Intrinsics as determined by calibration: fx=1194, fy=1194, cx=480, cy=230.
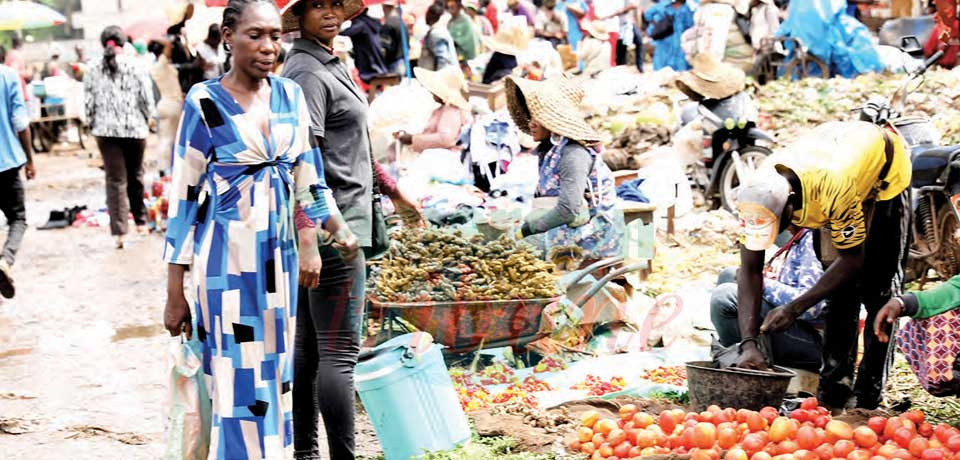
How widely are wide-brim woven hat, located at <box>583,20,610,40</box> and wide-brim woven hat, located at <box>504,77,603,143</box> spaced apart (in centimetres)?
1030

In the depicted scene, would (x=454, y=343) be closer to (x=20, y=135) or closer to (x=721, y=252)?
(x=721, y=252)

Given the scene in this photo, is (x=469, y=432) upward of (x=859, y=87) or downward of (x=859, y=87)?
downward

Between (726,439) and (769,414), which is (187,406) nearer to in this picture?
(726,439)

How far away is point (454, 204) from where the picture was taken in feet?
26.1

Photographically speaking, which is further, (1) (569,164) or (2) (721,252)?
(2) (721,252)

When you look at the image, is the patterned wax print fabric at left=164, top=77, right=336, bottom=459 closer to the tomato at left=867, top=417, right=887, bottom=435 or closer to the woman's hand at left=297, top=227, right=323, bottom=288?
the woman's hand at left=297, top=227, right=323, bottom=288

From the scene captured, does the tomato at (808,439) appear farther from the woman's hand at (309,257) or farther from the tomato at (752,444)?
the woman's hand at (309,257)

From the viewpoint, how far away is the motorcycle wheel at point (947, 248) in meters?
7.25

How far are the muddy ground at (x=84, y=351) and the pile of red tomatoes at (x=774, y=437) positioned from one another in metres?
1.25

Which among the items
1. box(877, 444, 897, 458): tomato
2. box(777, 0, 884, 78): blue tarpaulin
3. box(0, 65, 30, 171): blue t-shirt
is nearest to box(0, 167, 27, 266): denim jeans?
box(0, 65, 30, 171): blue t-shirt

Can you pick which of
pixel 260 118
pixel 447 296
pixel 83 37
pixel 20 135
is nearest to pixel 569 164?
pixel 447 296

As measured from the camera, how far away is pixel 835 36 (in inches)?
589

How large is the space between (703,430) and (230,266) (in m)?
1.73

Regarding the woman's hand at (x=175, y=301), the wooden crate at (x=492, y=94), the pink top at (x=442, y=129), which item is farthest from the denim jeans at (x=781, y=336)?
the wooden crate at (x=492, y=94)
